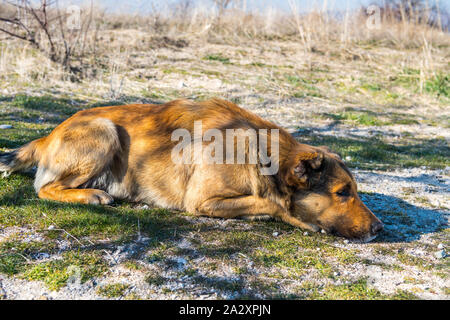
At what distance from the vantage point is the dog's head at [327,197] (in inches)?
163

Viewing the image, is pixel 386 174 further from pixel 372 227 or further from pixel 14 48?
pixel 14 48

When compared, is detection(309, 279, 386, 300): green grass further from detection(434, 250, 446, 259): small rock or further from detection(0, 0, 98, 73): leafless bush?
detection(0, 0, 98, 73): leafless bush

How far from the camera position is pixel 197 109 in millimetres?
4859

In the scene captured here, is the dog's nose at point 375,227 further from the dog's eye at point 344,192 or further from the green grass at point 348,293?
the green grass at point 348,293

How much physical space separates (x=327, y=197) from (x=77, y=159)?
2.65m

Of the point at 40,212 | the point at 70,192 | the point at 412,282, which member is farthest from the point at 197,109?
the point at 412,282

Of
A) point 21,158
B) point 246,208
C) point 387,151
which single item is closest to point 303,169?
point 246,208

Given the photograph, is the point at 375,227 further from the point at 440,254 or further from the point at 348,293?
the point at 348,293

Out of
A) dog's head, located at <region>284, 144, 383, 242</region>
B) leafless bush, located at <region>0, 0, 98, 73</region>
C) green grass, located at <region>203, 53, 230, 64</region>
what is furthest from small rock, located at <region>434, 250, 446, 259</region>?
green grass, located at <region>203, 53, 230, 64</region>

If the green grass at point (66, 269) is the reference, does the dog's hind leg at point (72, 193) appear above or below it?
above

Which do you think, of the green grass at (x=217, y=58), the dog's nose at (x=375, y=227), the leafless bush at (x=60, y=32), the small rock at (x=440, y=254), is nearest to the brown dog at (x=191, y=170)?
the dog's nose at (x=375, y=227)

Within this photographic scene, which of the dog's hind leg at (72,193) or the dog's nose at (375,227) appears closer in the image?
the dog's nose at (375,227)

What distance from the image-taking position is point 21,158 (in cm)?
507

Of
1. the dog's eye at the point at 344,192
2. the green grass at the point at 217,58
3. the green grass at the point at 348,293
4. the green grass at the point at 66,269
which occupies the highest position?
the green grass at the point at 217,58
